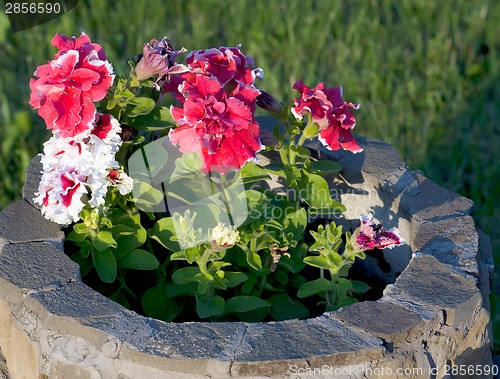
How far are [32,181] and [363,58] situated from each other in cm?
229

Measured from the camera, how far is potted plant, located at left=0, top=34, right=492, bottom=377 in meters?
1.96

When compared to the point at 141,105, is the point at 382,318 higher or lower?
lower

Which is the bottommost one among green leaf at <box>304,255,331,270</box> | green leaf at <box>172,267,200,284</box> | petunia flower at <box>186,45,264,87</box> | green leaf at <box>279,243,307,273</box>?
green leaf at <box>279,243,307,273</box>

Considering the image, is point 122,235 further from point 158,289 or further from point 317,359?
point 317,359

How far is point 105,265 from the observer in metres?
2.09

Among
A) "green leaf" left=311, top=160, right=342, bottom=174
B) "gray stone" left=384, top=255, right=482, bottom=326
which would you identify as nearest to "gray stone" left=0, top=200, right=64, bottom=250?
"green leaf" left=311, top=160, right=342, bottom=174

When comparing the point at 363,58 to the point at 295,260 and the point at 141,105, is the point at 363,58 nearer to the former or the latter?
the point at 295,260

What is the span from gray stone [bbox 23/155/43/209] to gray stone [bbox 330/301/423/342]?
874mm

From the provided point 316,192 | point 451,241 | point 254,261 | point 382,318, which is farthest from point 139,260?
point 451,241

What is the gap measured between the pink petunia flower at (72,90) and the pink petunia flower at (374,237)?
678 mm

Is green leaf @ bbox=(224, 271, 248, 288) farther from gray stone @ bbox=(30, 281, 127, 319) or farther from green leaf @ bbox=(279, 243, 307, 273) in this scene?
gray stone @ bbox=(30, 281, 127, 319)

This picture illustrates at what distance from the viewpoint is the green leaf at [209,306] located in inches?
79.4

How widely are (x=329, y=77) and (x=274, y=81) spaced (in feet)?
0.94

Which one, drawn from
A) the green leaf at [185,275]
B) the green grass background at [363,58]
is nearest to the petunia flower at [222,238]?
the green leaf at [185,275]
